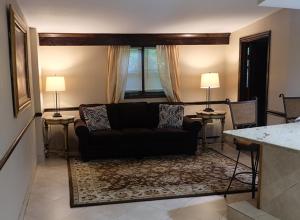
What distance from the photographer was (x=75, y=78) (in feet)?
18.6

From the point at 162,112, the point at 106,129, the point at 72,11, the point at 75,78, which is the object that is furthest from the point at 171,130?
the point at 72,11

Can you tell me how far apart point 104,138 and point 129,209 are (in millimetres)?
1890

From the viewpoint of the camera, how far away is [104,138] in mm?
4922

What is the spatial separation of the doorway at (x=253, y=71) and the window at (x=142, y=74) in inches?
63.1

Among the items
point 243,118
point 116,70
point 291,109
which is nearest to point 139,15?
point 116,70

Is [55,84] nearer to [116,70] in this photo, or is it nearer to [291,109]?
[116,70]

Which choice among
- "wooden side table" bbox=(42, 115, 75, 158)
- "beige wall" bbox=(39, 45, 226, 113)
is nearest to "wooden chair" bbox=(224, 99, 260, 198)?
"beige wall" bbox=(39, 45, 226, 113)

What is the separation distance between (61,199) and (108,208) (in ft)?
2.01

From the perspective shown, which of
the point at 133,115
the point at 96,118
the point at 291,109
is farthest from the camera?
the point at 133,115

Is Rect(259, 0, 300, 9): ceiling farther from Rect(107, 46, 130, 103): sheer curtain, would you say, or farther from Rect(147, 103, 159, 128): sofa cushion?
Rect(107, 46, 130, 103): sheer curtain

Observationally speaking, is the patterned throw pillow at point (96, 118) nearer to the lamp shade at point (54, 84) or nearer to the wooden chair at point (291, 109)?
the lamp shade at point (54, 84)

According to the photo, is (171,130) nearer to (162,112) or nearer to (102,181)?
(162,112)

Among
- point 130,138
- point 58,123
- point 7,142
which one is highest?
point 7,142

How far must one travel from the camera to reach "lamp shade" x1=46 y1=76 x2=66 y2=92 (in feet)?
16.7
